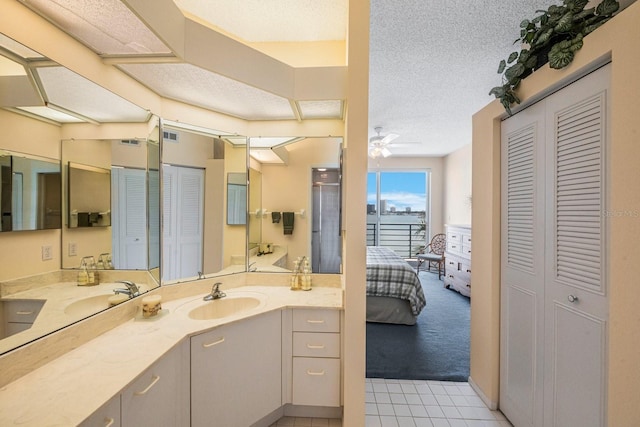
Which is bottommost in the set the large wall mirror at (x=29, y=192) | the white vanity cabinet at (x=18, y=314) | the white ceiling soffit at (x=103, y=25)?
the white vanity cabinet at (x=18, y=314)

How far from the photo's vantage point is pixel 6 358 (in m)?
0.92

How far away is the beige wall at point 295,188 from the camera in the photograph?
214 centimetres

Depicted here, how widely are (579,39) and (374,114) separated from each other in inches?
98.6

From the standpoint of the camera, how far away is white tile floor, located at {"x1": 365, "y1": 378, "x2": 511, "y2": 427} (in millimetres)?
1751

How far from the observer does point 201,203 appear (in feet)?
6.35

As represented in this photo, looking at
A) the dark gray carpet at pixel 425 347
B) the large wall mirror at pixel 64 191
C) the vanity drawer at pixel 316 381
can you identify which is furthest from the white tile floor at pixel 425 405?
the large wall mirror at pixel 64 191

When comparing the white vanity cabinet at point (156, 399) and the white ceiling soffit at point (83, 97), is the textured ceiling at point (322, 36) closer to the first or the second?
the white ceiling soffit at point (83, 97)

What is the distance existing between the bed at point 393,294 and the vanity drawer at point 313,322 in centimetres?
163

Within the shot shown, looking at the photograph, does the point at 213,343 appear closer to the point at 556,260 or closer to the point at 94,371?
the point at 94,371

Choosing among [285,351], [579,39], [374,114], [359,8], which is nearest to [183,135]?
[359,8]

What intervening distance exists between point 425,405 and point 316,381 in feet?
2.98

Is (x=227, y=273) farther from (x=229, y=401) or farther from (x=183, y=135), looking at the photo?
(x=183, y=135)

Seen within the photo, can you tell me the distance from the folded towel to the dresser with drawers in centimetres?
322

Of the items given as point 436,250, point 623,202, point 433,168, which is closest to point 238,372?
point 623,202
